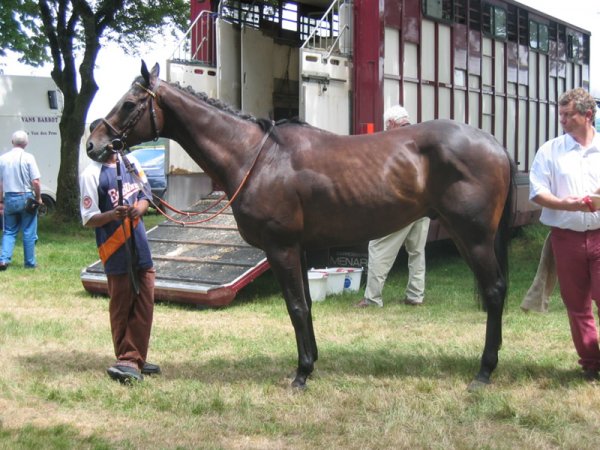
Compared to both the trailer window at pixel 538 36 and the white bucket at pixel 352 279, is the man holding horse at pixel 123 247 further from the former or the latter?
the trailer window at pixel 538 36

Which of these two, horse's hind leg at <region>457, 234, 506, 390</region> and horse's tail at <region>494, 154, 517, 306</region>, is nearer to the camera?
horse's hind leg at <region>457, 234, 506, 390</region>

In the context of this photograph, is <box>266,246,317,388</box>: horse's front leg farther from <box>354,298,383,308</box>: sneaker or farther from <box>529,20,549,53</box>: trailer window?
<box>529,20,549,53</box>: trailer window

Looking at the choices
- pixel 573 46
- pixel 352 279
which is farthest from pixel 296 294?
pixel 573 46

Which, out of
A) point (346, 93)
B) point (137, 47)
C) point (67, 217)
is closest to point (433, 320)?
point (346, 93)

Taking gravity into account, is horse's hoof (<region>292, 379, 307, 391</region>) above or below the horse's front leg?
below

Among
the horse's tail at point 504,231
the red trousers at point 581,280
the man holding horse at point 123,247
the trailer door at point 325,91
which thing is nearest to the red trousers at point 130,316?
the man holding horse at point 123,247

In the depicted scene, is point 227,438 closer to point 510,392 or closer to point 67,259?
point 510,392

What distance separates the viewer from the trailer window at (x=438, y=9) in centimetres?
1021

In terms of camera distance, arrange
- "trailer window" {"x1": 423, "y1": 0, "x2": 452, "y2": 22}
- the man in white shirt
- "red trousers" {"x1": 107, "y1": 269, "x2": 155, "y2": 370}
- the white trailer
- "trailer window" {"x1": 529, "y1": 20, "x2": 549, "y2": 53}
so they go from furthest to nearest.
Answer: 1. the white trailer
2. "trailer window" {"x1": 529, "y1": 20, "x2": 549, "y2": 53}
3. "trailer window" {"x1": 423, "y1": 0, "x2": 452, "y2": 22}
4. "red trousers" {"x1": 107, "y1": 269, "x2": 155, "y2": 370}
5. the man in white shirt

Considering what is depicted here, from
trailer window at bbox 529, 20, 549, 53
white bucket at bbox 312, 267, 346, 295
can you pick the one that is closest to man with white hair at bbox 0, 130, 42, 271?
white bucket at bbox 312, 267, 346, 295

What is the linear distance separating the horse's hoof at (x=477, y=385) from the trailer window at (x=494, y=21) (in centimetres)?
751

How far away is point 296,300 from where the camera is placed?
5406 millimetres

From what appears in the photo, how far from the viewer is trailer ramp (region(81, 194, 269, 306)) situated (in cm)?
800

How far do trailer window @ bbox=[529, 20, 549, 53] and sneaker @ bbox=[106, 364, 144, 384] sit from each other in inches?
382
